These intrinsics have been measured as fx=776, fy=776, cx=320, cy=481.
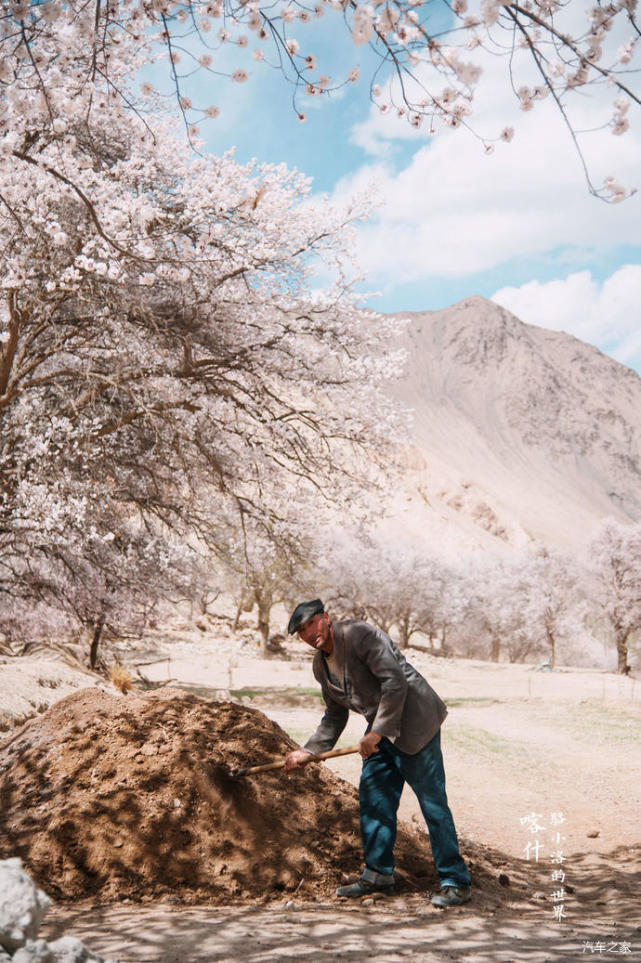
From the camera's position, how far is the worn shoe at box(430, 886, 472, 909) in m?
4.34

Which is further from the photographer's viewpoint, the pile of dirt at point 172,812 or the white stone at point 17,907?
the pile of dirt at point 172,812

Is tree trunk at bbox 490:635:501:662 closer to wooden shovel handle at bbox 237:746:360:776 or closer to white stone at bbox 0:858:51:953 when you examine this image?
wooden shovel handle at bbox 237:746:360:776

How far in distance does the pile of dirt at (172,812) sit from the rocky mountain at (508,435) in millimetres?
84380

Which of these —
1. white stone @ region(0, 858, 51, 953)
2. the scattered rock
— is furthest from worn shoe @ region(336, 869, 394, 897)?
white stone @ region(0, 858, 51, 953)

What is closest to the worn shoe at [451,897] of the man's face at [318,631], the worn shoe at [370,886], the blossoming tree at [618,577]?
the worn shoe at [370,886]

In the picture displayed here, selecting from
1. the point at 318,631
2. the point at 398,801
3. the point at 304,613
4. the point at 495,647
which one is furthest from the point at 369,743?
the point at 495,647

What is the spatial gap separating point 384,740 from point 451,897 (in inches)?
35.9

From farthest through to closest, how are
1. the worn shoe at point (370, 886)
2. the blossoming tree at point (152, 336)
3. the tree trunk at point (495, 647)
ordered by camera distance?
1. the tree trunk at point (495, 647)
2. the blossoming tree at point (152, 336)
3. the worn shoe at point (370, 886)

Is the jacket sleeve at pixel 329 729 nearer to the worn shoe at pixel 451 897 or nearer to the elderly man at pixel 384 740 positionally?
the elderly man at pixel 384 740

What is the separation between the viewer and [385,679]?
14.5 feet

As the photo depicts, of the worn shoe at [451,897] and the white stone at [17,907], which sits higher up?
the white stone at [17,907]

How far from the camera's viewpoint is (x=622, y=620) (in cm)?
3750

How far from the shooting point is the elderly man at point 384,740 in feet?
14.4

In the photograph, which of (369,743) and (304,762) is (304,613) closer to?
(369,743)
